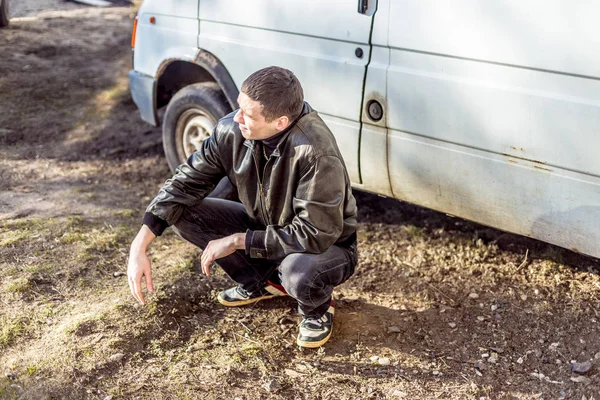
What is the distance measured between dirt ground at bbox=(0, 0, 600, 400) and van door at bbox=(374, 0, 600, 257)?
49cm

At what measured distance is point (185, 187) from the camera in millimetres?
3137

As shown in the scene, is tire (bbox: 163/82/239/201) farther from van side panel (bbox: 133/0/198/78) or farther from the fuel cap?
the fuel cap

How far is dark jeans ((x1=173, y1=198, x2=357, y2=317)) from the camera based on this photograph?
2949 millimetres

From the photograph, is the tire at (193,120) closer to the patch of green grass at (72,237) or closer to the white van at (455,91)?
the white van at (455,91)

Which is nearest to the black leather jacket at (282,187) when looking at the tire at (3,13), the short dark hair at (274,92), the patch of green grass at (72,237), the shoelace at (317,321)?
the short dark hair at (274,92)

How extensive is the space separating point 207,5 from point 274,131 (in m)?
1.79

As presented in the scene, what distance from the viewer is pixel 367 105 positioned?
3.60 meters

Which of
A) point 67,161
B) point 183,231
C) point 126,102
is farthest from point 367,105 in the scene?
point 126,102

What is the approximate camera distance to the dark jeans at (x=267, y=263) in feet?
9.68

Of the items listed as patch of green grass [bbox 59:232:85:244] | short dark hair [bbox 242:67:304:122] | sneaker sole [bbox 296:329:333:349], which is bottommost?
sneaker sole [bbox 296:329:333:349]

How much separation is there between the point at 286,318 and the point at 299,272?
55cm

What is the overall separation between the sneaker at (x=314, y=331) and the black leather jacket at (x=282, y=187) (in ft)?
1.32

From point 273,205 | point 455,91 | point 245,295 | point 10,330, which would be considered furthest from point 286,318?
point 455,91

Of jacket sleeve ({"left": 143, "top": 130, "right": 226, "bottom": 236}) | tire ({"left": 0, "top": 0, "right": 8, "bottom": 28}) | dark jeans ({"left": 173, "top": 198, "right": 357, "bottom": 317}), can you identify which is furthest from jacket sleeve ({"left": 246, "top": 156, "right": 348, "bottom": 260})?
tire ({"left": 0, "top": 0, "right": 8, "bottom": 28})
